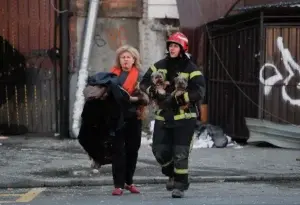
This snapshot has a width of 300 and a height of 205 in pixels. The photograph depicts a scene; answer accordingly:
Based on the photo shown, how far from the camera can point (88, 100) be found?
8914 mm

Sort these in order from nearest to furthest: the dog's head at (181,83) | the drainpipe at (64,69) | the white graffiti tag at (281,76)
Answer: the dog's head at (181,83) → the white graffiti tag at (281,76) → the drainpipe at (64,69)

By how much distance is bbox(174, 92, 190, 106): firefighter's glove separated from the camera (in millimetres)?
8305

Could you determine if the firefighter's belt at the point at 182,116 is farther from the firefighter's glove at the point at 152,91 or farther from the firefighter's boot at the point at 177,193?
the firefighter's boot at the point at 177,193

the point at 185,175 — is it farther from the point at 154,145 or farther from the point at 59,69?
the point at 59,69

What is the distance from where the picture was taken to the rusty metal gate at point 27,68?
1455cm

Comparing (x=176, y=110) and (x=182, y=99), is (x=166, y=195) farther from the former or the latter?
(x=182, y=99)

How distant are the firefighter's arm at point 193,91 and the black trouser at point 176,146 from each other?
262mm

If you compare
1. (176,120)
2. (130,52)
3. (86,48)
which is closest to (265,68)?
(86,48)

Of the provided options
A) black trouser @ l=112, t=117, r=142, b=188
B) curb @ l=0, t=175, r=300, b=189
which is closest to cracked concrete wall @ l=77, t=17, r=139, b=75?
curb @ l=0, t=175, r=300, b=189

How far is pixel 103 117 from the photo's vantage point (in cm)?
893

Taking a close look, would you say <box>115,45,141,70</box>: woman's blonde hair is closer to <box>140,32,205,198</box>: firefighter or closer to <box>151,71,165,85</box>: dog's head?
<box>140,32,205,198</box>: firefighter

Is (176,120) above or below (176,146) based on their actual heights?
above

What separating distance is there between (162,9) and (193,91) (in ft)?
21.0

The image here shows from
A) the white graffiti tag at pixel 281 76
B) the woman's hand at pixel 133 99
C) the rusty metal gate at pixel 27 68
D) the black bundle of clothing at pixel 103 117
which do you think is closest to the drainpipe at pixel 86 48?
the rusty metal gate at pixel 27 68
